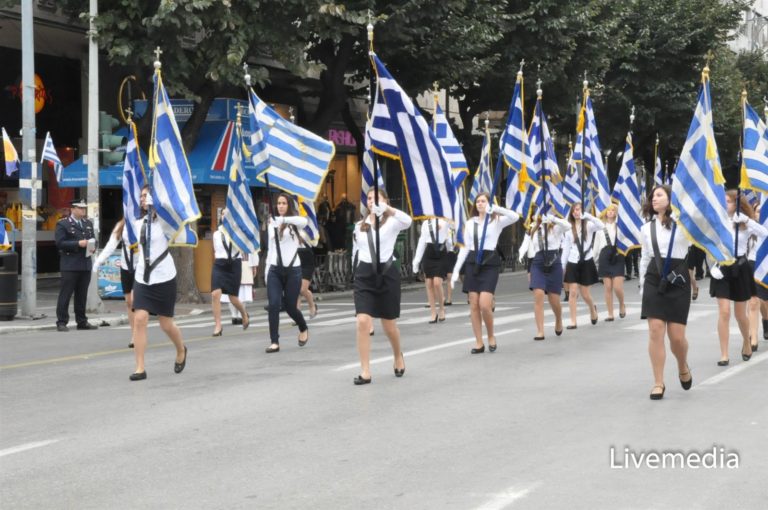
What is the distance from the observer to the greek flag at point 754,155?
13.1 metres

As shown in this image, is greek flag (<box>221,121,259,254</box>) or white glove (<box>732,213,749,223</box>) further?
greek flag (<box>221,121,259,254</box>)

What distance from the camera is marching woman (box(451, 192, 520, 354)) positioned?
13227 millimetres

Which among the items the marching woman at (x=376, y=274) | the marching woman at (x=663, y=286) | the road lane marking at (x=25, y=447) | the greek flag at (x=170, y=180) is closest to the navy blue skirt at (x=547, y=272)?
the marching woman at (x=376, y=274)

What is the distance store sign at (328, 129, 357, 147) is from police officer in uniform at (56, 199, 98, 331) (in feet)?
48.8

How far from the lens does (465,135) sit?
105 ft

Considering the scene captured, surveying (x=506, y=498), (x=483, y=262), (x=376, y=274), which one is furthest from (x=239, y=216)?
(x=506, y=498)

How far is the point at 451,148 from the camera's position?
65.6ft

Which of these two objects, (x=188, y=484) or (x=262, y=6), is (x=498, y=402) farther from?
(x=262, y=6)

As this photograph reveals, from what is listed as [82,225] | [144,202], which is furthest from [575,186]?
[144,202]

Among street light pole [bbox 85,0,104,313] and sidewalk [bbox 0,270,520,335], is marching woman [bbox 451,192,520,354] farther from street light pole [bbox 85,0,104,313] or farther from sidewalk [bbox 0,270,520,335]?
street light pole [bbox 85,0,104,313]

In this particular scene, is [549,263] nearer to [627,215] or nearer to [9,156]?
[627,215]

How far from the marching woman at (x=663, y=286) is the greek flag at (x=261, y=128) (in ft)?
18.9

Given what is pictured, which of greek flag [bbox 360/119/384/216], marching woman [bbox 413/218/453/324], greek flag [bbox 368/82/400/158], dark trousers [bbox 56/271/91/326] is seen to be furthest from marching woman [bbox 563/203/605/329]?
dark trousers [bbox 56/271/91/326]

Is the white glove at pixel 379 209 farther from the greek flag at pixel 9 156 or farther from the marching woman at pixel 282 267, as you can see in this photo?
the greek flag at pixel 9 156
